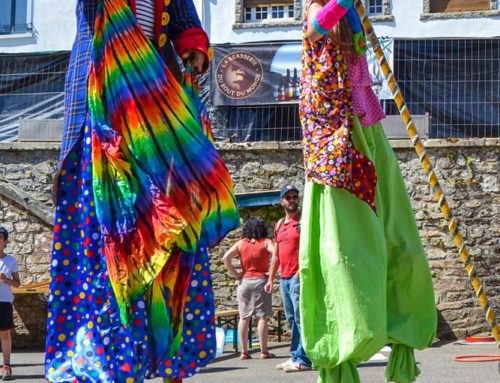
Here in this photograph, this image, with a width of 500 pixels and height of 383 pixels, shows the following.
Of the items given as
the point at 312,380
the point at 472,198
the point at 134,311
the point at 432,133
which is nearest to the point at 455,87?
the point at 432,133

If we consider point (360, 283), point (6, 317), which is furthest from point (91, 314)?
point (6, 317)

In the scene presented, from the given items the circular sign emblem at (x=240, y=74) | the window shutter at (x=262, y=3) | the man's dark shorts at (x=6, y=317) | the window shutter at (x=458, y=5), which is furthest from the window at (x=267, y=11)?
the man's dark shorts at (x=6, y=317)

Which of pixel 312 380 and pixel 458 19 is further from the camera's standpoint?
pixel 458 19

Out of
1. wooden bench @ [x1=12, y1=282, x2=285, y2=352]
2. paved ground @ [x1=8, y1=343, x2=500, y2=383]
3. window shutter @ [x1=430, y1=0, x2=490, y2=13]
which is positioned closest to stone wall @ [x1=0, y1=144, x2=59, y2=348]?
wooden bench @ [x1=12, y1=282, x2=285, y2=352]

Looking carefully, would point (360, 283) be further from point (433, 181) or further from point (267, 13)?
point (267, 13)

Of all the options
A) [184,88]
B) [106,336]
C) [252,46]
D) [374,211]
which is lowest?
[106,336]

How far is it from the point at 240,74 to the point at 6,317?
7126 mm

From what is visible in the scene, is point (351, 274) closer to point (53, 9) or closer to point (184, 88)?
point (184, 88)

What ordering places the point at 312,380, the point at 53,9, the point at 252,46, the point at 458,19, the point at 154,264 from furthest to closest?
the point at 53,9, the point at 458,19, the point at 252,46, the point at 312,380, the point at 154,264

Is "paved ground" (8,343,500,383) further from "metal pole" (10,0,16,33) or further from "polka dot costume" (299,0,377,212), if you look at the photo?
"metal pole" (10,0,16,33)

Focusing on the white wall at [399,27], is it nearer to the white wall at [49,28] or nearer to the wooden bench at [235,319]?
the white wall at [49,28]

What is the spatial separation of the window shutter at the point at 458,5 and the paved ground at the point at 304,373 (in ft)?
41.2

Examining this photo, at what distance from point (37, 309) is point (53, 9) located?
13.6 metres

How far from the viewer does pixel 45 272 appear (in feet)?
43.7
